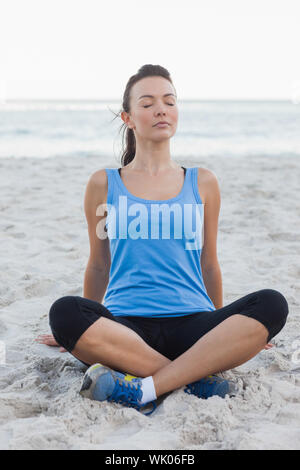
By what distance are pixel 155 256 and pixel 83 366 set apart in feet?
Answer: 1.86

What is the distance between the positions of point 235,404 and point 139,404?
0.34 metres

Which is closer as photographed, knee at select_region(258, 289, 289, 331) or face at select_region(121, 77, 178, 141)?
knee at select_region(258, 289, 289, 331)

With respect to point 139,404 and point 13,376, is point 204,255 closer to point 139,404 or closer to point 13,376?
point 139,404

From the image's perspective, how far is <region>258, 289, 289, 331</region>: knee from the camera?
185 cm

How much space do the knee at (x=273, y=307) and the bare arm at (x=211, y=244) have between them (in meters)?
0.42

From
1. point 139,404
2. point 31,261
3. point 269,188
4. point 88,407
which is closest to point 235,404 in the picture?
Result: point 139,404

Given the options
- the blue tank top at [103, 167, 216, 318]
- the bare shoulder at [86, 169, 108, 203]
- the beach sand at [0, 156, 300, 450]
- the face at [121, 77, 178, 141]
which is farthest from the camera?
the bare shoulder at [86, 169, 108, 203]

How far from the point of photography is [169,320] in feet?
6.61

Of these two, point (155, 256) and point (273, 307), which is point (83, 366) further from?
point (273, 307)

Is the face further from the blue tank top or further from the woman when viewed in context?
the blue tank top

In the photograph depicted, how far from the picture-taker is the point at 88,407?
1753 millimetres

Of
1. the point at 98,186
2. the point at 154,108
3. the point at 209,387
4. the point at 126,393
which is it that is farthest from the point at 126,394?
the point at 154,108

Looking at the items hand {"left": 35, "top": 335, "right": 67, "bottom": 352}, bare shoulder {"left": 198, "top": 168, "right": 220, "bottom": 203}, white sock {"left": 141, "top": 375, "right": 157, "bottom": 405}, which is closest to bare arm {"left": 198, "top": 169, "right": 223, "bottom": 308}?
bare shoulder {"left": 198, "top": 168, "right": 220, "bottom": 203}

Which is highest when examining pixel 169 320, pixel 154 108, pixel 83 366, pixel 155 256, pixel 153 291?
pixel 154 108
